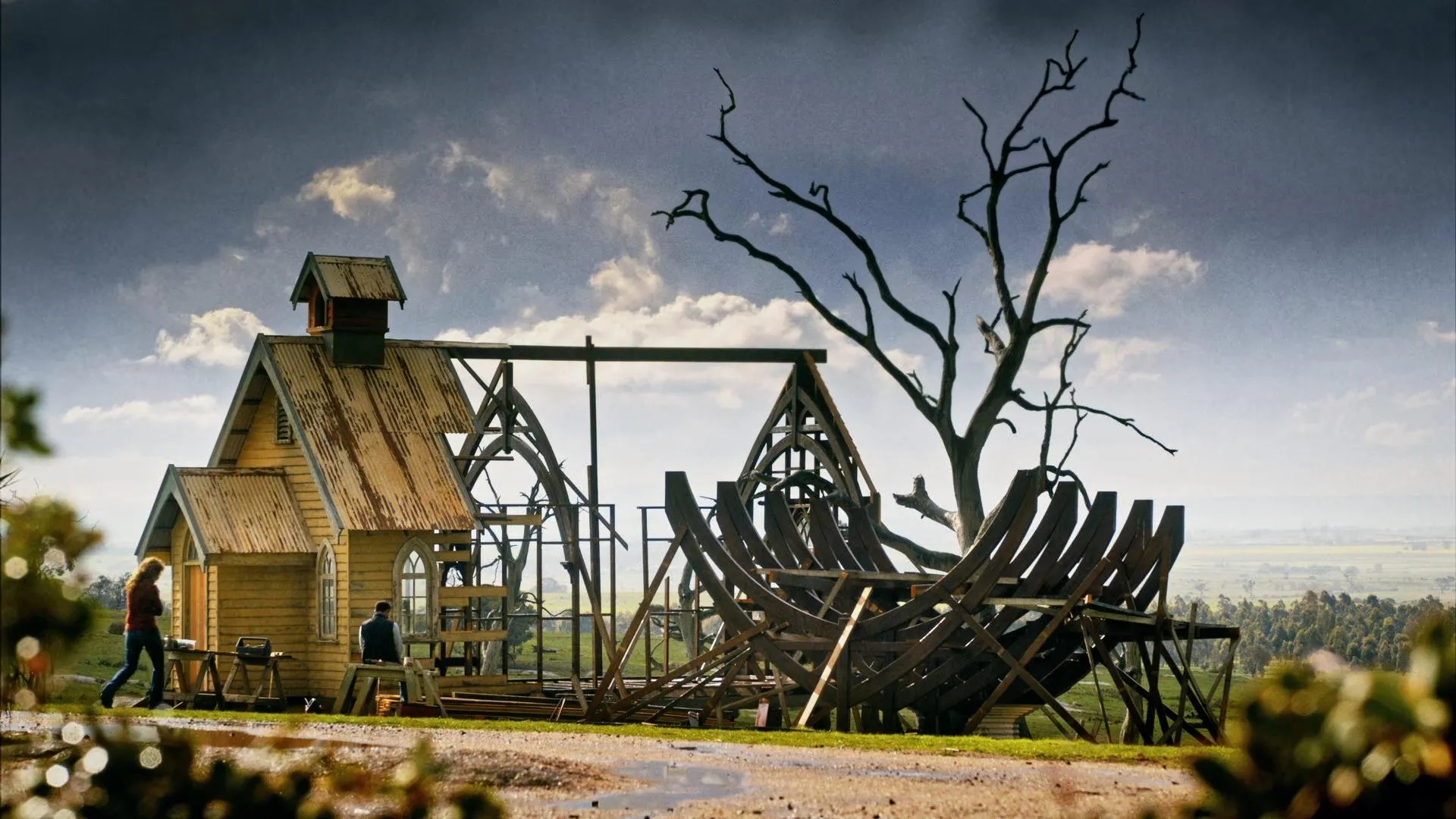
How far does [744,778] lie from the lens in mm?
12305

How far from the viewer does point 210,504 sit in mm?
24906

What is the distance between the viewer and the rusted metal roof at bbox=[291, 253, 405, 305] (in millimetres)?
26344

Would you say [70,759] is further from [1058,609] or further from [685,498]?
[685,498]

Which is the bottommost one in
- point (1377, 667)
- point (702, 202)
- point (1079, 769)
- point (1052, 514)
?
point (1079, 769)

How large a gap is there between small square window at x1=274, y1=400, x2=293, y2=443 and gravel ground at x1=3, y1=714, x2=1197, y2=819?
10.9 metres

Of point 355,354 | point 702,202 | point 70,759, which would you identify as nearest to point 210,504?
point 355,354

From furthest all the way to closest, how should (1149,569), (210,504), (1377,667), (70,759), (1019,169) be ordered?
(1019,169) → (210,504) → (1149,569) → (70,759) → (1377,667)

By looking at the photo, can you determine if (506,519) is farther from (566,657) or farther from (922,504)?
(566,657)

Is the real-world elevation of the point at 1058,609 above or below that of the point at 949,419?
below

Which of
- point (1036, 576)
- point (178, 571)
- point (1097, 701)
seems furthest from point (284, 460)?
point (1097, 701)

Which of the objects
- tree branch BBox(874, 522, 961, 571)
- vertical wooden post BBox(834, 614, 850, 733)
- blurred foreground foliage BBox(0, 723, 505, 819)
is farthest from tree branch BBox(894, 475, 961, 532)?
blurred foreground foliage BBox(0, 723, 505, 819)

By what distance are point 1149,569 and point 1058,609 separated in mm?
2181

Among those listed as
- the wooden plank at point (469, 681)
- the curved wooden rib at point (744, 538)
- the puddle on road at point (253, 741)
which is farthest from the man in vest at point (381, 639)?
the puddle on road at point (253, 741)

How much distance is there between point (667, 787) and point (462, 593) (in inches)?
512
